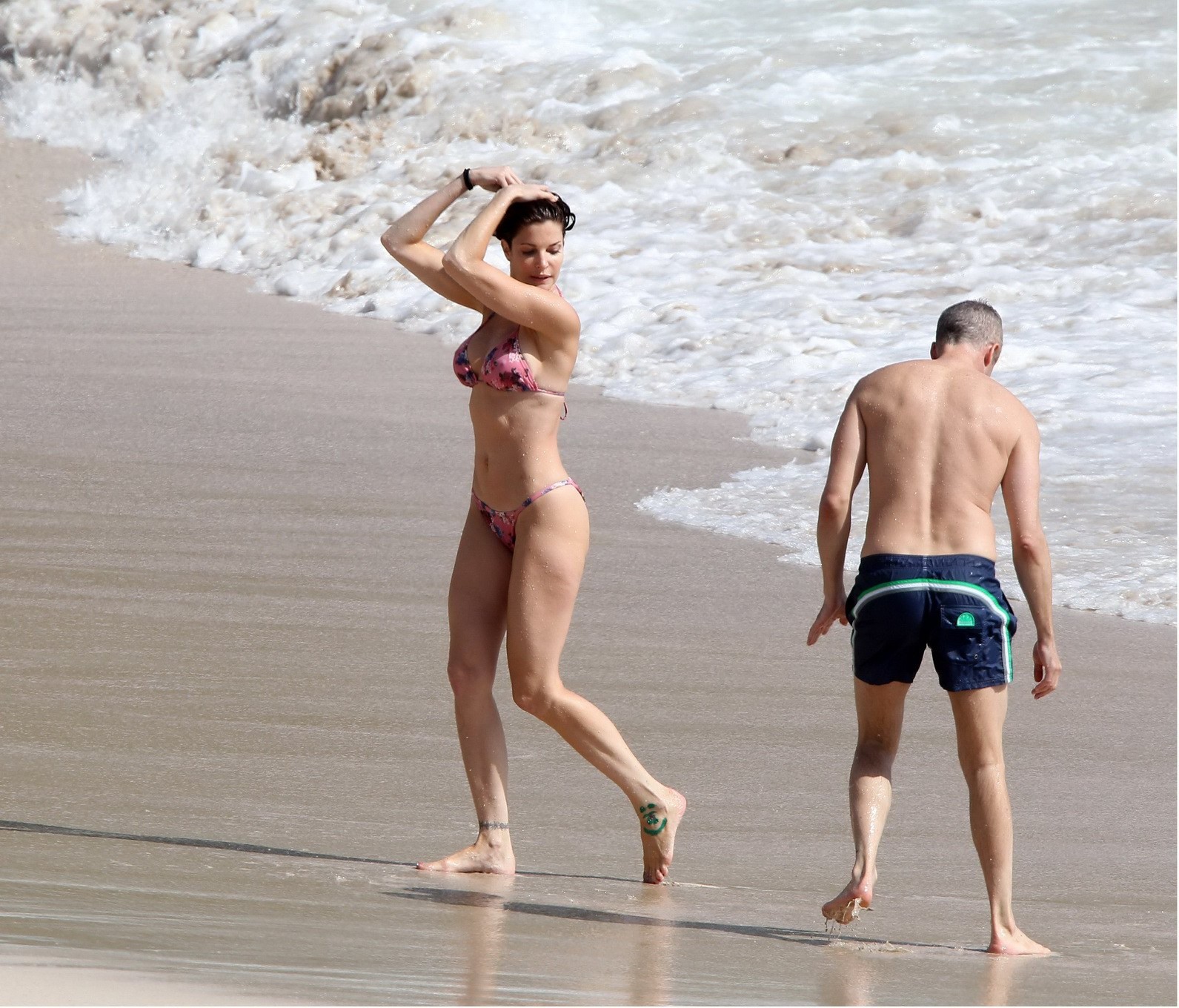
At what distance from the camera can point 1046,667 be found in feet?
12.2

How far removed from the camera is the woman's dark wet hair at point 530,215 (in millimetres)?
4168

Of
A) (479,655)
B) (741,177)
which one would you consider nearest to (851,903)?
(479,655)

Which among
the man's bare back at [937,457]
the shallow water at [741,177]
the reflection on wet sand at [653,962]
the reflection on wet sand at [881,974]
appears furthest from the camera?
the shallow water at [741,177]

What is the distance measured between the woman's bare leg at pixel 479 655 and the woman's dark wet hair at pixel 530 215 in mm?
715

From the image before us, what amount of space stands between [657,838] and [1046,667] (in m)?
0.98

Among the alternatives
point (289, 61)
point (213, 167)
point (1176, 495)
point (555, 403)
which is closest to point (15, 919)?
point (555, 403)

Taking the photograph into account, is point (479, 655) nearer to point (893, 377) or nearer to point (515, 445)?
point (515, 445)

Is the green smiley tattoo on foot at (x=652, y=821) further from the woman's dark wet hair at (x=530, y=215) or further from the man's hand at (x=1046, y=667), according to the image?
the woman's dark wet hair at (x=530, y=215)

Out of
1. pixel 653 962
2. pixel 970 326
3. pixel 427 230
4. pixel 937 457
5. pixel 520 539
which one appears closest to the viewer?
pixel 653 962

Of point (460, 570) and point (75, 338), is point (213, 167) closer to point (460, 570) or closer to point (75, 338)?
point (75, 338)

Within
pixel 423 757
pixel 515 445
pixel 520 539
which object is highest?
pixel 515 445

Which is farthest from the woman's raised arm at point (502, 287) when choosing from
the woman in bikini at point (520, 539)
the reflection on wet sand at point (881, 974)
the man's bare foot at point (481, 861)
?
the reflection on wet sand at point (881, 974)

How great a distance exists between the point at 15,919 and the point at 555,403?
1.79m

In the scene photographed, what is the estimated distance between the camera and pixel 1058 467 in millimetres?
8477
